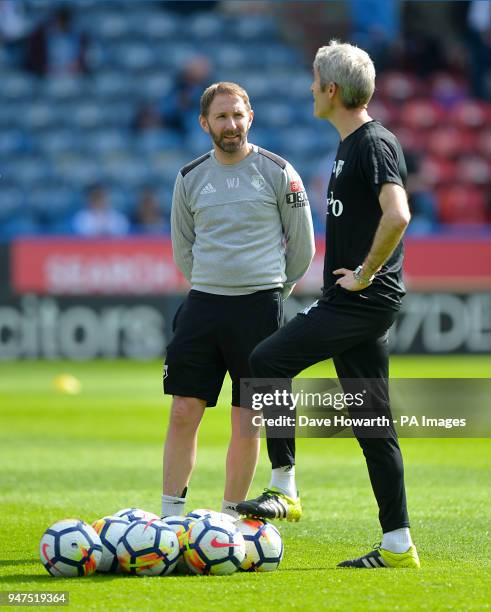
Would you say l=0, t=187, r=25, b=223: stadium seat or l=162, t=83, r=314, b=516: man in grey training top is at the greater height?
l=0, t=187, r=25, b=223: stadium seat

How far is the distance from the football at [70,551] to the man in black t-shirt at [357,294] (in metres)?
1.10

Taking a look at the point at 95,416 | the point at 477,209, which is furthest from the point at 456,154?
the point at 95,416

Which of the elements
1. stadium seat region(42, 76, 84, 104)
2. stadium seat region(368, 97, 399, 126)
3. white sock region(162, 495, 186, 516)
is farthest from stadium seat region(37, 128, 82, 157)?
white sock region(162, 495, 186, 516)

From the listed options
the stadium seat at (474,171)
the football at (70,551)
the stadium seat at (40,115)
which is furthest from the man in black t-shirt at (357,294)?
the stadium seat at (40,115)

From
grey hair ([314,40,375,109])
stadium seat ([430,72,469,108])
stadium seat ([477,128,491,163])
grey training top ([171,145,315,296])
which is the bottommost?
grey training top ([171,145,315,296])

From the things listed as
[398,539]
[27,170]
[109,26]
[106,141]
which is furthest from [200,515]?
[109,26]

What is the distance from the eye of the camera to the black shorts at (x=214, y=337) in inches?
274

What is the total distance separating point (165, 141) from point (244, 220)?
19990 millimetres

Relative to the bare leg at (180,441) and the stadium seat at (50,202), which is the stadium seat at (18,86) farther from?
the bare leg at (180,441)

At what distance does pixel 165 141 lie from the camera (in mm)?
26672

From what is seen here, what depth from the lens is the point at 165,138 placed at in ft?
87.6

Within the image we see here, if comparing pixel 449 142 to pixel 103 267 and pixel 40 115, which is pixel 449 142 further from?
pixel 40 115

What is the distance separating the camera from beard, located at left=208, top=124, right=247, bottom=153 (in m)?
6.90

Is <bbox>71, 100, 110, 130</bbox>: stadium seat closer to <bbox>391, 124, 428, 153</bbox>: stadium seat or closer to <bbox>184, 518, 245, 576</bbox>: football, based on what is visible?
<bbox>391, 124, 428, 153</bbox>: stadium seat
